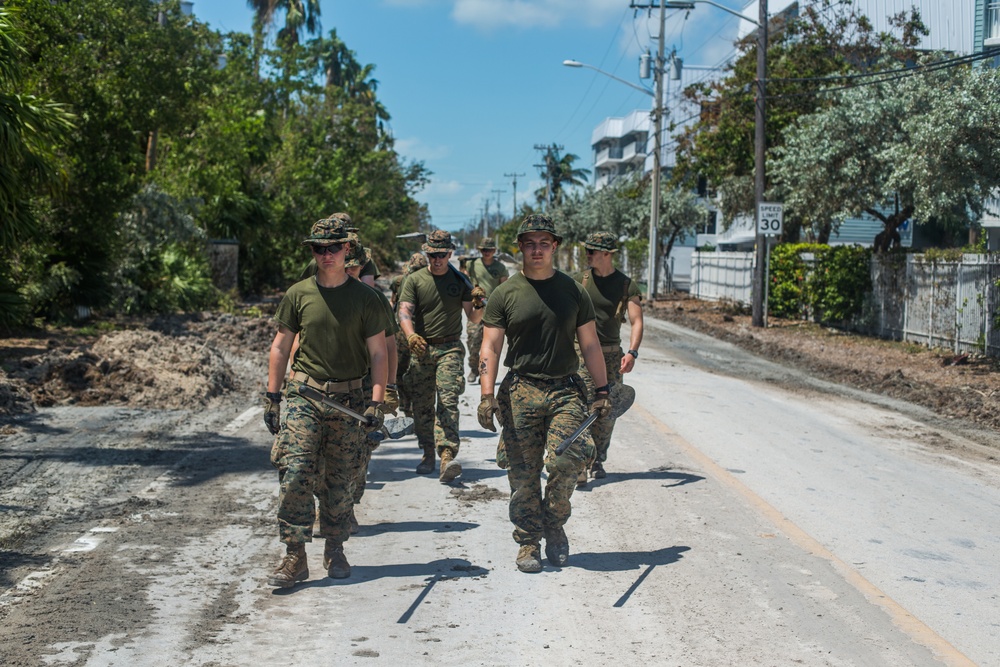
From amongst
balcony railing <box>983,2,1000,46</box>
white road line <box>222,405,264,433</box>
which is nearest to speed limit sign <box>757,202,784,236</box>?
balcony railing <box>983,2,1000,46</box>

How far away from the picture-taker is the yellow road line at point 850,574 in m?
5.31

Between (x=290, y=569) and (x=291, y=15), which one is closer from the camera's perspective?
(x=290, y=569)

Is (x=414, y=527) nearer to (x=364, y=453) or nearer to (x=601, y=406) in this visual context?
(x=364, y=453)

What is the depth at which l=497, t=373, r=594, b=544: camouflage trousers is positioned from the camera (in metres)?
6.50

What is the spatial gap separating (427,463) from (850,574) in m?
4.11

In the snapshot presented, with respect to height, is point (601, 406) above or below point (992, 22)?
below

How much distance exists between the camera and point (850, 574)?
6.52m

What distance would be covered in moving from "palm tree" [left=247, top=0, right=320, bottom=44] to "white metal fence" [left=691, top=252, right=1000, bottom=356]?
123 ft

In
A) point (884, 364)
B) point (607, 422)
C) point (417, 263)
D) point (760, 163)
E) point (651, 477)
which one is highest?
point (760, 163)

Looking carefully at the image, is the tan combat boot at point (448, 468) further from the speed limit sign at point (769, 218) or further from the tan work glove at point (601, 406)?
the speed limit sign at point (769, 218)

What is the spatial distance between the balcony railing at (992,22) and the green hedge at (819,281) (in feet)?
26.1

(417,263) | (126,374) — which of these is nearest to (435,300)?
(417,263)

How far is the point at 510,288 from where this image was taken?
6629mm

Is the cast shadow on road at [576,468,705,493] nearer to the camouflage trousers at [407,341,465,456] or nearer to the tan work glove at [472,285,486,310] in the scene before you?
the camouflage trousers at [407,341,465,456]
